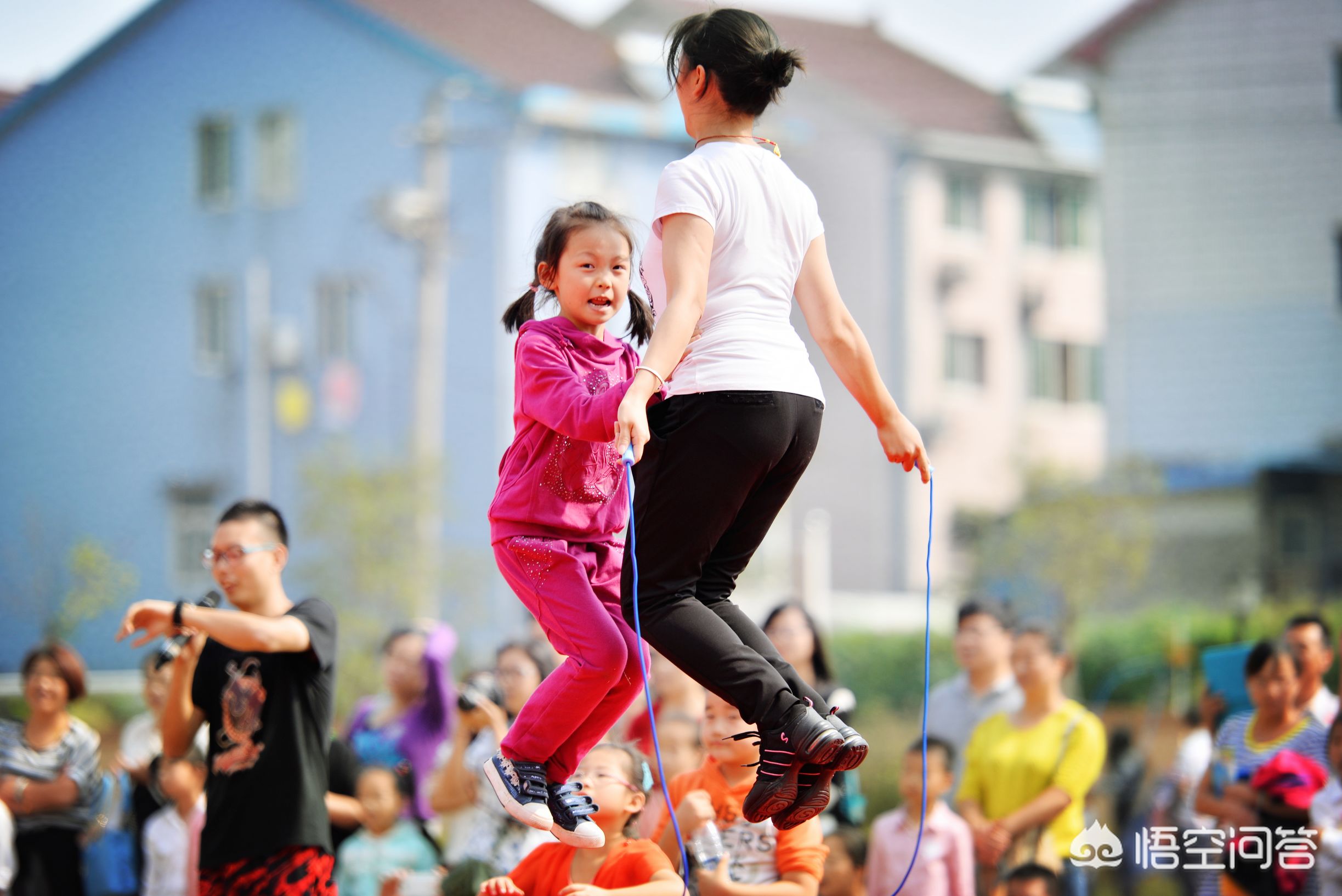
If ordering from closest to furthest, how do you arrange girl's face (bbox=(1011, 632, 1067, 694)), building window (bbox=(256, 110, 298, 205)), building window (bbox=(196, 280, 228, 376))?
girl's face (bbox=(1011, 632, 1067, 694))
building window (bbox=(196, 280, 228, 376))
building window (bbox=(256, 110, 298, 205))

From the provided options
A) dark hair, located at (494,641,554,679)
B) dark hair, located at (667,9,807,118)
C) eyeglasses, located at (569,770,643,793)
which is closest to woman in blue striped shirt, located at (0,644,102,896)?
dark hair, located at (494,641,554,679)

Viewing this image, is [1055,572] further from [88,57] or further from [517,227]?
[88,57]

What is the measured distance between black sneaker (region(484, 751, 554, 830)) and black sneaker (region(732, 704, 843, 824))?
458 mm

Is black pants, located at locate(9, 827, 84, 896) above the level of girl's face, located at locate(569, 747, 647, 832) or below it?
below

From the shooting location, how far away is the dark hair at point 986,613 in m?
6.09

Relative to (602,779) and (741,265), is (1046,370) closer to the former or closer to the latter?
(602,779)

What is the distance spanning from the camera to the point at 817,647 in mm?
5449

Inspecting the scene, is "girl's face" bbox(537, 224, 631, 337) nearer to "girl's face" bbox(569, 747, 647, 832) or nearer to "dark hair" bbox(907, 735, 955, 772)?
"girl's face" bbox(569, 747, 647, 832)

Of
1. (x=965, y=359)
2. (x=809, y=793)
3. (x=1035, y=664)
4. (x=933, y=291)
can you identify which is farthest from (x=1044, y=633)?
(x=965, y=359)

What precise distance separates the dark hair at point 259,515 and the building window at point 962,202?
51.0ft

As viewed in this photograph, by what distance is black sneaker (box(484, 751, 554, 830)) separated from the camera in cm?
324

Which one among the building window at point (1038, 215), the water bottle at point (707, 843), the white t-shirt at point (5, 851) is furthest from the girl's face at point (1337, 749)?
the building window at point (1038, 215)

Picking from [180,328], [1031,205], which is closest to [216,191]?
[180,328]

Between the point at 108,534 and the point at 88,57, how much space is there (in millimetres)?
4632
